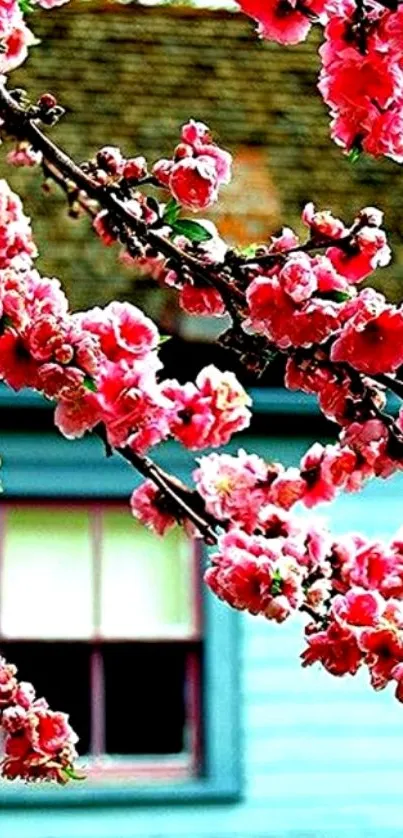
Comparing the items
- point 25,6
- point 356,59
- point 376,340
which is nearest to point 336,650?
point 376,340

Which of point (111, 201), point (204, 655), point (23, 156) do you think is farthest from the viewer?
point (204, 655)

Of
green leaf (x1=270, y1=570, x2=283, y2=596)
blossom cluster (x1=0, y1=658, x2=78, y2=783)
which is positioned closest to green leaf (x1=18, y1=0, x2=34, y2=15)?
green leaf (x1=270, y1=570, x2=283, y2=596)

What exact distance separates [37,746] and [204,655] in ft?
10.8

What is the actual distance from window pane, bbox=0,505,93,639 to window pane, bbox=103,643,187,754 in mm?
151

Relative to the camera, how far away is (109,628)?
5.75 meters

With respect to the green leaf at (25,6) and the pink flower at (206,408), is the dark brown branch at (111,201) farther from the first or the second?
the pink flower at (206,408)

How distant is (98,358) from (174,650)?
366cm

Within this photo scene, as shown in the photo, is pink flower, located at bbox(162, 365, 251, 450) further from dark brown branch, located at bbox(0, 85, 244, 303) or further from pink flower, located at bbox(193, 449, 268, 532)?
dark brown branch, located at bbox(0, 85, 244, 303)

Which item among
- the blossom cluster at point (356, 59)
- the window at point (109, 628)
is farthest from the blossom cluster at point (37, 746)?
the window at point (109, 628)

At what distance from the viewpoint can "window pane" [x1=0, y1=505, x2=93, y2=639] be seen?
225 inches

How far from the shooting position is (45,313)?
2234mm

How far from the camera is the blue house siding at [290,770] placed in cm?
558

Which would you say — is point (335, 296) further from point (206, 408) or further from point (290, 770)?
point (290, 770)

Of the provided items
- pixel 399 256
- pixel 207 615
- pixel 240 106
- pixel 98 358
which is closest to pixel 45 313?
pixel 98 358
